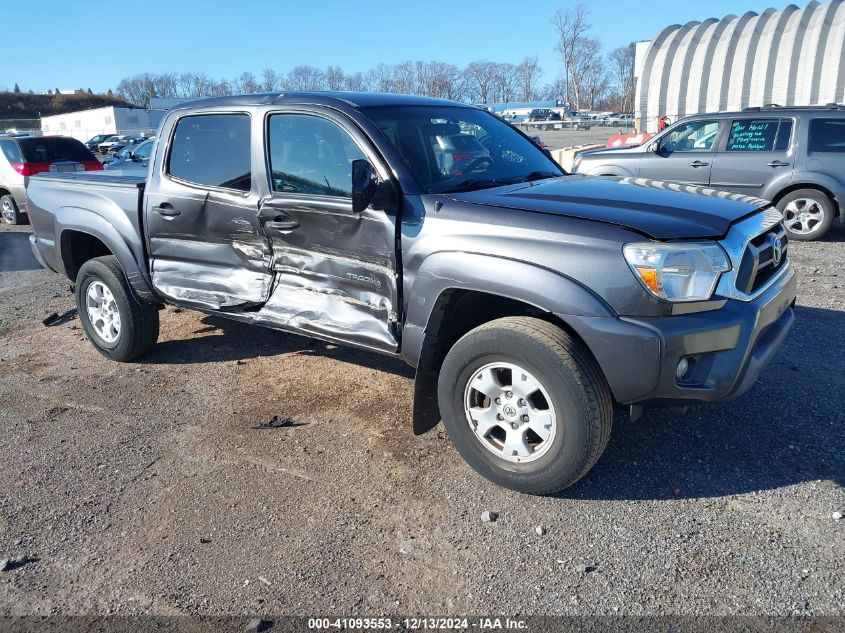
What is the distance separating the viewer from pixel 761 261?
338 cm

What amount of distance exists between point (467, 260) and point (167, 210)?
236 cm

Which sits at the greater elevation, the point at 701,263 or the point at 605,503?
the point at 701,263

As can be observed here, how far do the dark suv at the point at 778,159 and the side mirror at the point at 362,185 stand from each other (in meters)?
6.97

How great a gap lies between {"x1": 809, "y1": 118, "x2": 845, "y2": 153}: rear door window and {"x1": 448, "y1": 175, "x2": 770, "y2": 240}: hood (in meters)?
6.26

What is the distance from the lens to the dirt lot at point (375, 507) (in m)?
2.74

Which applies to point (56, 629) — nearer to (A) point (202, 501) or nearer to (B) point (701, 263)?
(A) point (202, 501)

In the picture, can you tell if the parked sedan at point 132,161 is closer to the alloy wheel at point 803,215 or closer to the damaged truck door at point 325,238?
the damaged truck door at point 325,238

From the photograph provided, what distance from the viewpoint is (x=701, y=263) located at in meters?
3.00

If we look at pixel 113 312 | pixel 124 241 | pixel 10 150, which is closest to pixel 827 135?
pixel 124 241

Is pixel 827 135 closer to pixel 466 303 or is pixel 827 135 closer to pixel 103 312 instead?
pixel 466 303

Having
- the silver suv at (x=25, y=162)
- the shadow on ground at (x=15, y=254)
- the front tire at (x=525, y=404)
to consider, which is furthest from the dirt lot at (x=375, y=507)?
the silver suv at (x=25, y=162)

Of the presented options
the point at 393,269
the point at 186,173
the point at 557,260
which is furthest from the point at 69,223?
the point at 557,260

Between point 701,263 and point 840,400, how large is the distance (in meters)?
1.98

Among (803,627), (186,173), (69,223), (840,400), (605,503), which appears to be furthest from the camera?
(69,223)
